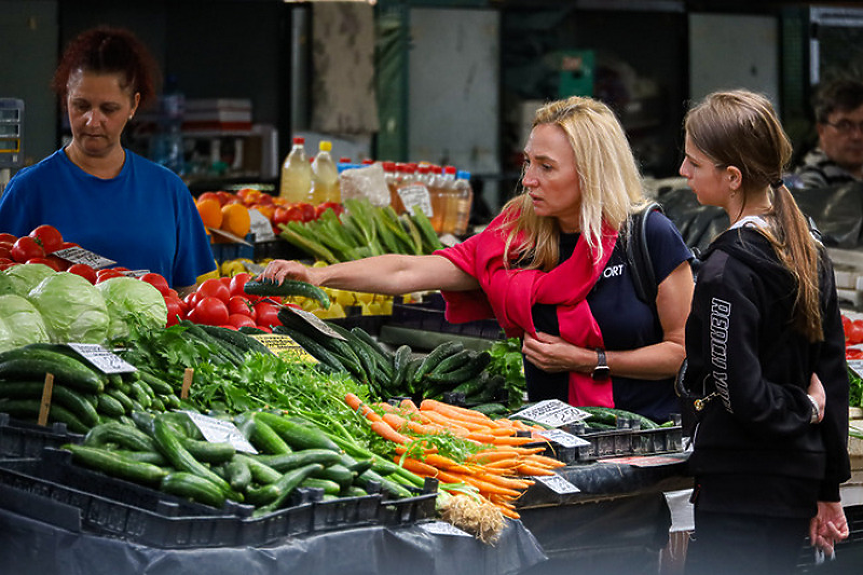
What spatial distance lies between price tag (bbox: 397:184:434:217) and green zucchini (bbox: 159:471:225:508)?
14.8ft

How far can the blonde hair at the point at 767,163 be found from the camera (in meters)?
3.00

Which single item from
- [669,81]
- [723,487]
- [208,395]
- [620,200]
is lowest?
[723,487]

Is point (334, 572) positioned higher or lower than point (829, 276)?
lower

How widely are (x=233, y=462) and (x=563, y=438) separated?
3.65 feet

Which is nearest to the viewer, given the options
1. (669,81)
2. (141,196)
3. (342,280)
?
(342,280)

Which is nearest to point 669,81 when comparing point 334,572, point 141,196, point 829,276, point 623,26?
point 623,26

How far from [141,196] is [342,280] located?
115 centimetres

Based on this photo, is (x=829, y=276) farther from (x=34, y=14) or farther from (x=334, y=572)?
(x=34, y=14)

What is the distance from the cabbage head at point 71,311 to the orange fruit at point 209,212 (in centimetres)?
261

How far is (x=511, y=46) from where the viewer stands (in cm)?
1069

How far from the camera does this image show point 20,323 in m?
3.17

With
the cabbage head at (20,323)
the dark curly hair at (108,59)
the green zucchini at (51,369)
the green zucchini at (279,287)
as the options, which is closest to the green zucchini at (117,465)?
the green zucchini at (51,369)

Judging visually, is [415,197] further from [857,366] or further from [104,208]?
[857,366]

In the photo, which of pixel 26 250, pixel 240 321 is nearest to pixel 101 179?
pixel 26 250
